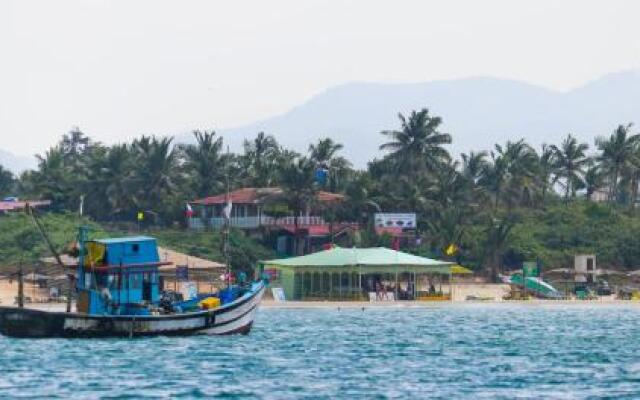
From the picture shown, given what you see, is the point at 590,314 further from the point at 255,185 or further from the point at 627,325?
the point at 255,185

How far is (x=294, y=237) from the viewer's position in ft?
429

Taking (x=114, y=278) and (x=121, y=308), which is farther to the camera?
(x=114, y=278)

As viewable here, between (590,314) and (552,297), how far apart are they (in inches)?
608

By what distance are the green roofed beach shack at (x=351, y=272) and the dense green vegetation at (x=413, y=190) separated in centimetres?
1798

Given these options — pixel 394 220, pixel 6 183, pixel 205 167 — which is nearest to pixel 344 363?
pixel 394 220

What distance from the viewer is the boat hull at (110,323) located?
61.4 metres

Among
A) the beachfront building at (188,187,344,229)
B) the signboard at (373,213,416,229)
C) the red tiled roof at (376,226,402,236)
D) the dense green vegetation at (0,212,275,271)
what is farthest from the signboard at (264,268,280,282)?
the red tiled roof at (376,226,402,236)

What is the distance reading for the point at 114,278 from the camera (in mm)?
63656

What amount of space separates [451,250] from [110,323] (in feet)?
188

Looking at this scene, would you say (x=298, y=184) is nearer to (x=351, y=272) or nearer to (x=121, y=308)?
(x=351, y=272)

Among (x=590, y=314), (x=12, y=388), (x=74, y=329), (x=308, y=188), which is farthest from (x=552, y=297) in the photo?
(x=12, y=388)

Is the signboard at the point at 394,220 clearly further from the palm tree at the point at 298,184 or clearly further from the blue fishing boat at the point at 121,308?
the blue fishing boat at the point at 121,308

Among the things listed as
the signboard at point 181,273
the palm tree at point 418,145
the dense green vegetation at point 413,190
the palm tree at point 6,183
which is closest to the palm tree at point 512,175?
the dense green vegetation at point 413,190

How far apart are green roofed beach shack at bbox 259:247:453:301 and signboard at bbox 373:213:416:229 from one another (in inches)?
690
